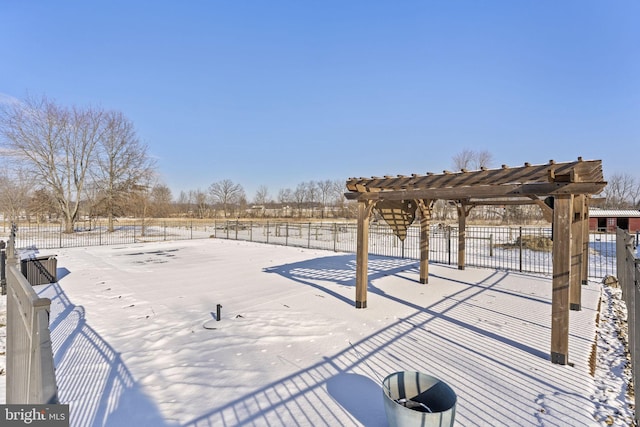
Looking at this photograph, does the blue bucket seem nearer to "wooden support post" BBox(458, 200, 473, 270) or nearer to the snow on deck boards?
the snow on deck boards

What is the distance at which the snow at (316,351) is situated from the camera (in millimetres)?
3166

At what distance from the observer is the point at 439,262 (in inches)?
504

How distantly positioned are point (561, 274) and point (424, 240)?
505cm

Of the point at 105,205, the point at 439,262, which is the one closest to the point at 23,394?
the point at 439,262

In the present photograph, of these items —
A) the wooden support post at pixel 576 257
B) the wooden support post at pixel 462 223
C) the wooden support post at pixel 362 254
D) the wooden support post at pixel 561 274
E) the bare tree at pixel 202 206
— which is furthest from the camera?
the bare tree at pixel 202 206

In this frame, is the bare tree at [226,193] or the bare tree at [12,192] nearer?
the bare tree at [12,192]

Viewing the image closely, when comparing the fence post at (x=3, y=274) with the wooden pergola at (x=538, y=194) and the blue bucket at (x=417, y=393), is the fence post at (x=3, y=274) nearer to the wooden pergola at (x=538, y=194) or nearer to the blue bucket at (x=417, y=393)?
the wooden pergola at (x=538, y=194)

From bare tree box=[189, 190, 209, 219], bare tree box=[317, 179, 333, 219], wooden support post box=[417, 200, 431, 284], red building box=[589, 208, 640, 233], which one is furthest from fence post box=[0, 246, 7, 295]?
bare tree box=[317, 179, 333, 219]

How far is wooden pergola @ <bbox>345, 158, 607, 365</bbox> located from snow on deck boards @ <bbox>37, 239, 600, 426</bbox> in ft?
2.31

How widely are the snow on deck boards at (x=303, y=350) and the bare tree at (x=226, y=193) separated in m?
61.3

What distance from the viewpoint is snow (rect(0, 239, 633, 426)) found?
3166 millimetres

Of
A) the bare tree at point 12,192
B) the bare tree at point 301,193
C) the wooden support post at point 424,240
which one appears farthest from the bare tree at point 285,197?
the wooden support post at point 424,240

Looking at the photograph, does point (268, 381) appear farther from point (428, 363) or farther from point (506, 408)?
point (506, 408)

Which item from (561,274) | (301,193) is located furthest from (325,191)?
(561,274)
